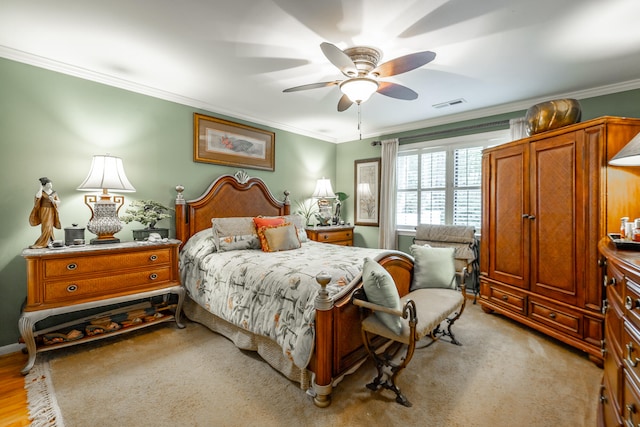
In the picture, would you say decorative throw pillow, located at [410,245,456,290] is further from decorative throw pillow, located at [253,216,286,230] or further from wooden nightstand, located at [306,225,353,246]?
wooden nightstand, located at [306,225,353,246]

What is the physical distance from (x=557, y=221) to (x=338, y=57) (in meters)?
2.46

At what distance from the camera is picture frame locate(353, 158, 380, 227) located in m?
5.01

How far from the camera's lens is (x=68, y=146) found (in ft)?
8.74

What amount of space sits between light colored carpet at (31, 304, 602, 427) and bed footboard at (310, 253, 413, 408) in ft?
0.45

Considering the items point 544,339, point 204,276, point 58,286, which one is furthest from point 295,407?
point 544,339

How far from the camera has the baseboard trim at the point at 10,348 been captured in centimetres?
235

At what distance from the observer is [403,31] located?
6.88 ft

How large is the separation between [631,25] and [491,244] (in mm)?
2145

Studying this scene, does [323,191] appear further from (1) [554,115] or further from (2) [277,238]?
(1) [554,115]

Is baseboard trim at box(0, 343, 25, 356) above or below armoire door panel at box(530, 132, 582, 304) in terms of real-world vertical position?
below

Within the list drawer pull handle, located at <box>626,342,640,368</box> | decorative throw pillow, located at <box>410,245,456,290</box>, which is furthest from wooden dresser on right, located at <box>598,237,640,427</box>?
decorative throw pillow, located at <box>410,245,456,290</box>

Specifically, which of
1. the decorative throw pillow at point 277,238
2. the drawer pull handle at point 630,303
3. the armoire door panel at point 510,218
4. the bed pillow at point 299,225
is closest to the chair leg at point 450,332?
the armoire door panel at point 510,218

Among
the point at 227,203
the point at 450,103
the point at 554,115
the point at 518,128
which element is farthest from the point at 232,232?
the point at 518,128

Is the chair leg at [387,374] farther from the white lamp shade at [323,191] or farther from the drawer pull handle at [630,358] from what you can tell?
the white lamp shade at [323,191]
